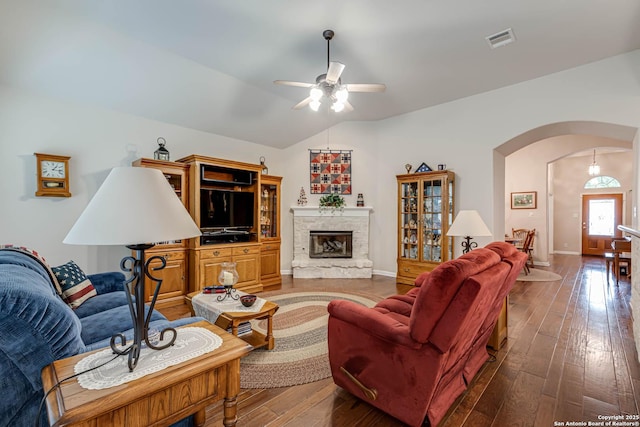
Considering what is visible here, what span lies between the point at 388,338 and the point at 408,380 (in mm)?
253

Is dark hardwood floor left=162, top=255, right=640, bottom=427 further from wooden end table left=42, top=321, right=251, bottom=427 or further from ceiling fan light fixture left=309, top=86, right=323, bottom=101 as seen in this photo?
ceiling fan light fixture left=309, top=86, right=323, bottom=101

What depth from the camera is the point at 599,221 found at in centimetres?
865

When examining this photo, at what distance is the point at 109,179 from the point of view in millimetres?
1154

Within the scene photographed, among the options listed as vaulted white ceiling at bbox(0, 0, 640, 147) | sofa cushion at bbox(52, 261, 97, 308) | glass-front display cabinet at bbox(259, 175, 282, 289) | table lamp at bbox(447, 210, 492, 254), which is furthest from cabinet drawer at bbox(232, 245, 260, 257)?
table lamp at bbox(447, 210, 492, 254)

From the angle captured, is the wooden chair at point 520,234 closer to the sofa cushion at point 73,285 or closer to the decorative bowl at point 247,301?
the decorative bowl at point 247,301

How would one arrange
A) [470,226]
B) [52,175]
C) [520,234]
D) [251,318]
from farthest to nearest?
[520,234]
[52,175]
[470,226]
[251,318]

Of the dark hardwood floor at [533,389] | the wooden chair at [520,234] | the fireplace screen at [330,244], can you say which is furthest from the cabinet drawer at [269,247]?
the wooden chair at [520,234]

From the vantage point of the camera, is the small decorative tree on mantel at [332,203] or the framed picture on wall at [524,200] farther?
the framed picture on wall at [524,200]

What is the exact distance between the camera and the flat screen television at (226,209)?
4.42 m

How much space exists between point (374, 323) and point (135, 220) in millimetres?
1408

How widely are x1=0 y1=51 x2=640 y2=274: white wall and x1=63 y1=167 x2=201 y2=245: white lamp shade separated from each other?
335 cm

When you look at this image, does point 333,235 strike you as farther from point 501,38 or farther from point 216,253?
point 501,38

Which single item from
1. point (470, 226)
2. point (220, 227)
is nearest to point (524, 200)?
point (470, 226)

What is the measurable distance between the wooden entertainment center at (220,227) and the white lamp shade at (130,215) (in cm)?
270
